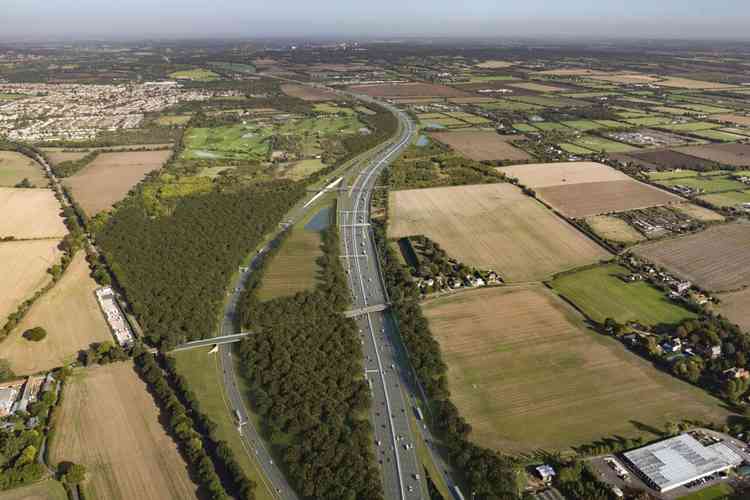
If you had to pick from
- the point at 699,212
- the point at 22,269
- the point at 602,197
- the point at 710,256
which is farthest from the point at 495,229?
the point at 22,269

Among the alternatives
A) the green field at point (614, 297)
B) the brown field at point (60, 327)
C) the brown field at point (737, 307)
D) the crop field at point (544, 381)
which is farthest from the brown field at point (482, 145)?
the brown field at point (60, 327)

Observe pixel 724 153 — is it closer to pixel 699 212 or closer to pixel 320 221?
pixel 699 212

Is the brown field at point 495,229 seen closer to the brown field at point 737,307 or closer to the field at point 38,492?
the brown field at point 737,307

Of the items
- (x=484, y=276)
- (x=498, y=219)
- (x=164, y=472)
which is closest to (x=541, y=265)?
(x=484, y=276)

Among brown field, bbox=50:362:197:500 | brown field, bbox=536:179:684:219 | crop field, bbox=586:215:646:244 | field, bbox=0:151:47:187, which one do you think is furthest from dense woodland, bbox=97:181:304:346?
crop field, bbox=586:215:646:244

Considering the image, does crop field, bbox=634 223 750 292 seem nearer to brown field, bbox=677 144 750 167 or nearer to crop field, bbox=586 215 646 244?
crop field, bbox=586 215 646 244
